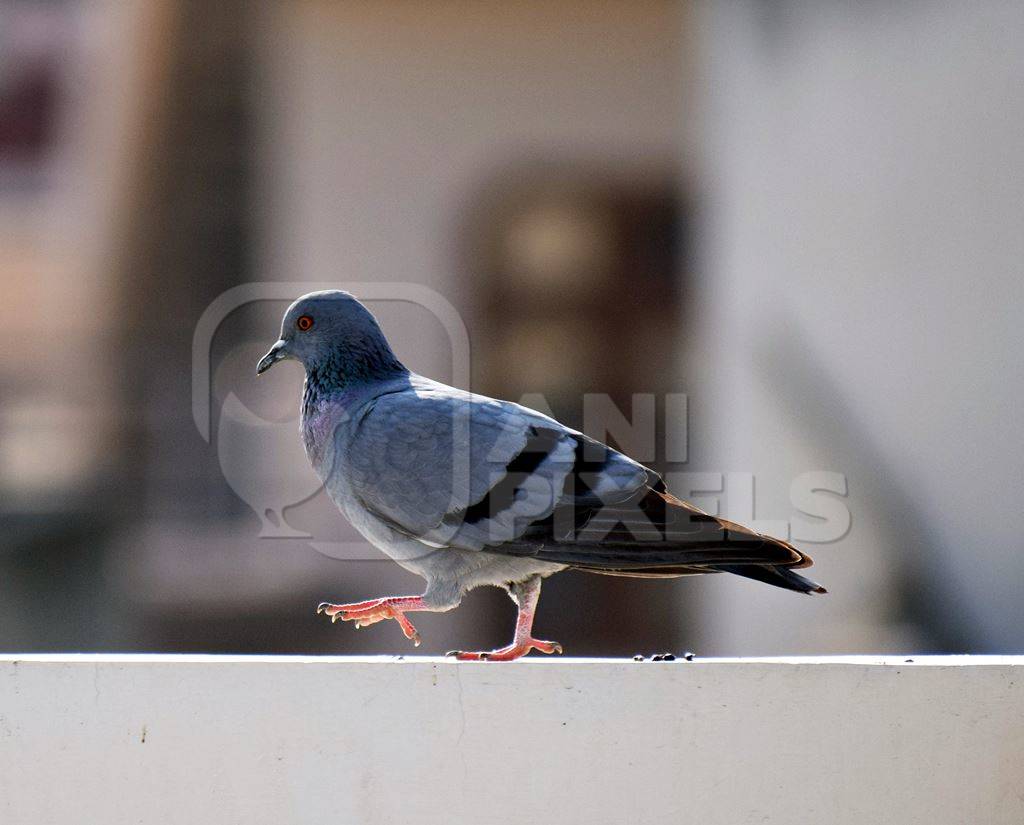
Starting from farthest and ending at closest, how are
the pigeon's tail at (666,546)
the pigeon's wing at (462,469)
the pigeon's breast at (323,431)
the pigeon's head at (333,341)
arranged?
the pigeon's head at (333,341), the pigeon's breast at (323,431), the pigeon's wing at (462,469), the pigeon's tail at (666,546)

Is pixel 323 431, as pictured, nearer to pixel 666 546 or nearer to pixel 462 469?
pixel 462 469

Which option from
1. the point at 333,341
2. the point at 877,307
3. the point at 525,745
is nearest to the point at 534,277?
the point at 877,307

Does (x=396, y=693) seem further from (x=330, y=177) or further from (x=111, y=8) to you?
(x=111, y=8)

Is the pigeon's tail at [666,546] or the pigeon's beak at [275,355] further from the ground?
the pigeon's beak at [275,355]

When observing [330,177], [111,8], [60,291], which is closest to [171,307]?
[60,291]

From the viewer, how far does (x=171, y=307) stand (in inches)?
189

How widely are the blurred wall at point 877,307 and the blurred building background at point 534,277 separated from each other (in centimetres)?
1

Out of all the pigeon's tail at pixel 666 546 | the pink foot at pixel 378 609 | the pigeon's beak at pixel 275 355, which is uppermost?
the pigeon's beak at pixel 275 355

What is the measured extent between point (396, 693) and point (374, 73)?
3.25 m

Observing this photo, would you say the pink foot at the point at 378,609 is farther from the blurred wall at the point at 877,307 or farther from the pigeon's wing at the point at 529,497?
the blurred wall at the point at 877,307

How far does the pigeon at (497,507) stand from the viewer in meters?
2.08

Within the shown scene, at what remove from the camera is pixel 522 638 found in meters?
2.19

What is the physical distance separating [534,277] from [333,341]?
92.0 inches

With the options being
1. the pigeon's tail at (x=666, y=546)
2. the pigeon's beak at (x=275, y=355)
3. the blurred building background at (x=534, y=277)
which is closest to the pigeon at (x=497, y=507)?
the pigeon's tail at (x=666, y=546)
